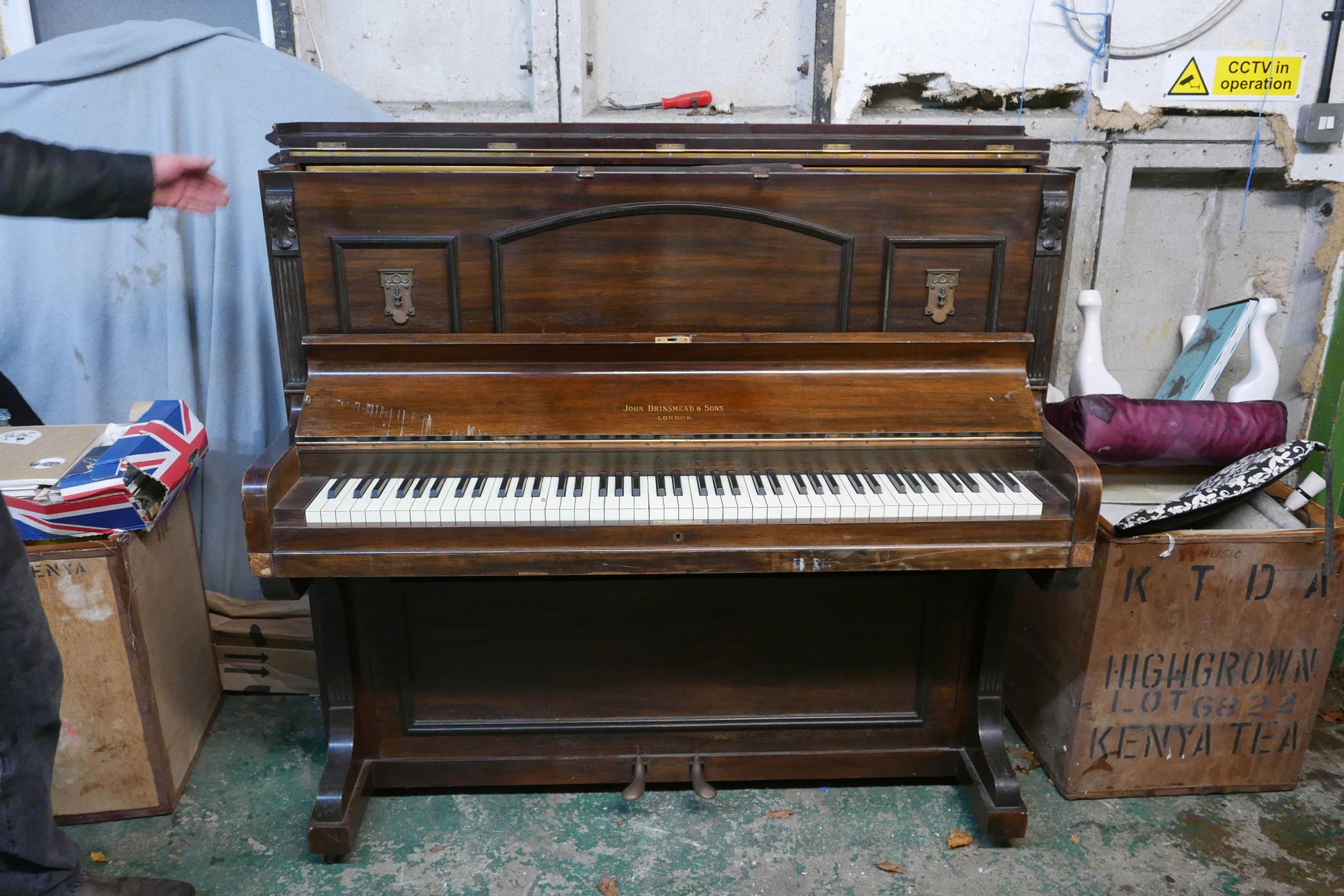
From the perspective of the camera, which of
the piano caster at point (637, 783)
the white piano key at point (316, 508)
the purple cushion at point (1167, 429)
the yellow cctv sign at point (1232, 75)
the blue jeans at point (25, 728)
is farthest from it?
the yellow cctv sign at point (1232, 75)

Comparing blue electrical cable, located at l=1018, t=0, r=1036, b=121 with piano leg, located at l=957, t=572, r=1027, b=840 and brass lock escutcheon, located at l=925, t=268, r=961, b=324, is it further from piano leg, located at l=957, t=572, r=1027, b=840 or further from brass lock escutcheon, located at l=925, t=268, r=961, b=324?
piano leg, located at l=957, t=572, r=1027, b=840

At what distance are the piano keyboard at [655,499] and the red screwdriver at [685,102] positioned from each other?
1.49 metres

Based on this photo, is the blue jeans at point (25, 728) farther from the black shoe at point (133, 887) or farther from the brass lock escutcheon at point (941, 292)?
the brass lock escutcheon at point (941, 292)

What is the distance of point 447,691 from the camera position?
221 cm

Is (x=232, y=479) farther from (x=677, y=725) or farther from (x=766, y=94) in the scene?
(x=766, y=94)

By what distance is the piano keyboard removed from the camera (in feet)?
5.59

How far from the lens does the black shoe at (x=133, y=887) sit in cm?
174

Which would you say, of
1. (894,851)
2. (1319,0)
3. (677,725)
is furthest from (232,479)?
(1319,0)

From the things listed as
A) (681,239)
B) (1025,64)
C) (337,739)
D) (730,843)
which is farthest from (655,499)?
(1025,64)

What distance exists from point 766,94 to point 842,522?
5.69ft

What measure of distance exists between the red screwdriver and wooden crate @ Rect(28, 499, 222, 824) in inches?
72.6

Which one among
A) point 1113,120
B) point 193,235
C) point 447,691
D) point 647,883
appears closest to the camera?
point 647,883

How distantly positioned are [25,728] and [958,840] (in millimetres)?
1956

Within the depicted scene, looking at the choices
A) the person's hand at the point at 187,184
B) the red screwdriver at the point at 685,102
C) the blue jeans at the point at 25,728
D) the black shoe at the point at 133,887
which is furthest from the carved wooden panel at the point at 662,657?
the red screwdriver at the point at 685,102
